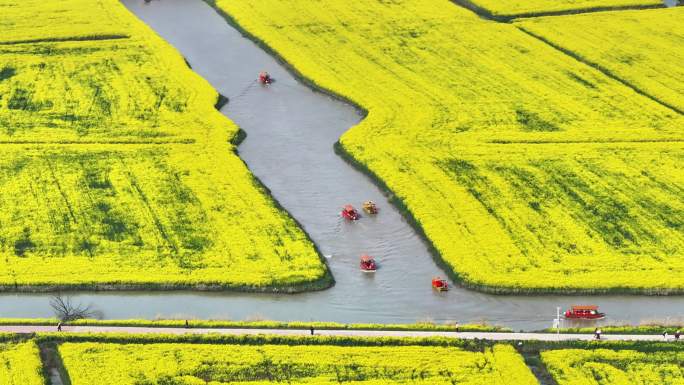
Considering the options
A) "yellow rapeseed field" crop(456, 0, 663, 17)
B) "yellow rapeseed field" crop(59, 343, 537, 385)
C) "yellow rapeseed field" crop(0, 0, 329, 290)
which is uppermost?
"yellow rapeseed field" crop(456, 0, 663, 17)

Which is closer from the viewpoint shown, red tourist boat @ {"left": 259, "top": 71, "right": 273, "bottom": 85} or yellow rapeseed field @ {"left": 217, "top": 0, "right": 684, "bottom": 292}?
yellow rapeseed field @ {"left": 217, "top": 0, "right": 684, "bottom": 292}

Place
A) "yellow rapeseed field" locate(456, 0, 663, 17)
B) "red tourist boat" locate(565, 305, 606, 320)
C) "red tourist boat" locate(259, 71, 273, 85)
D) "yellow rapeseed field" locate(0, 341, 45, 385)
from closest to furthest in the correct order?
"yellow rapeseed field" locate(0, 341, 45, 385) → "red tourist boat" locate(565, 305, 606, 320) → "red tourist boat" locate(259, 71, 273, 85) → "yellow rapeseed field" locate(456, 0, 663, 17)

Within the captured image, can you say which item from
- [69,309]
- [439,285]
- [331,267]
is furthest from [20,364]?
[439,285]

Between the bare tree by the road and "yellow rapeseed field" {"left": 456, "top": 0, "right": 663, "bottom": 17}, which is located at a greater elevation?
"yellow rapeseed field" {"left": 456, "top": 0, "right": 663, "bottom": 17}

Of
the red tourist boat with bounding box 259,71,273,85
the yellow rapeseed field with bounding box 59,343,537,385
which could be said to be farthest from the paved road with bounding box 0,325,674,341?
the red tourist boat with bounding box 259,71,273,85

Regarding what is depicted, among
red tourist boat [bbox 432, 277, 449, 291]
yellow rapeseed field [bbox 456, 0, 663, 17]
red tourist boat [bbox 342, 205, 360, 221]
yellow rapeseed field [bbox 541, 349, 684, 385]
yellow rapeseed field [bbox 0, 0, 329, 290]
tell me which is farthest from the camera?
yellow rapeseed field [bbox 456, 0, 663, 17]

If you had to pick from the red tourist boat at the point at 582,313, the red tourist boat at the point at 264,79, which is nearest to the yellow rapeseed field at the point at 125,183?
the red tourist boat at the point at 264,79

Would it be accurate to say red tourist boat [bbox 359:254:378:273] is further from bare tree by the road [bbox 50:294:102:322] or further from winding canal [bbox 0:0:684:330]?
bare tree by the road [bbox 50:294:102:322]

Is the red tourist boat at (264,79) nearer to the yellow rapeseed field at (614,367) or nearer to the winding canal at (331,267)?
the winding canal at (331,267)
